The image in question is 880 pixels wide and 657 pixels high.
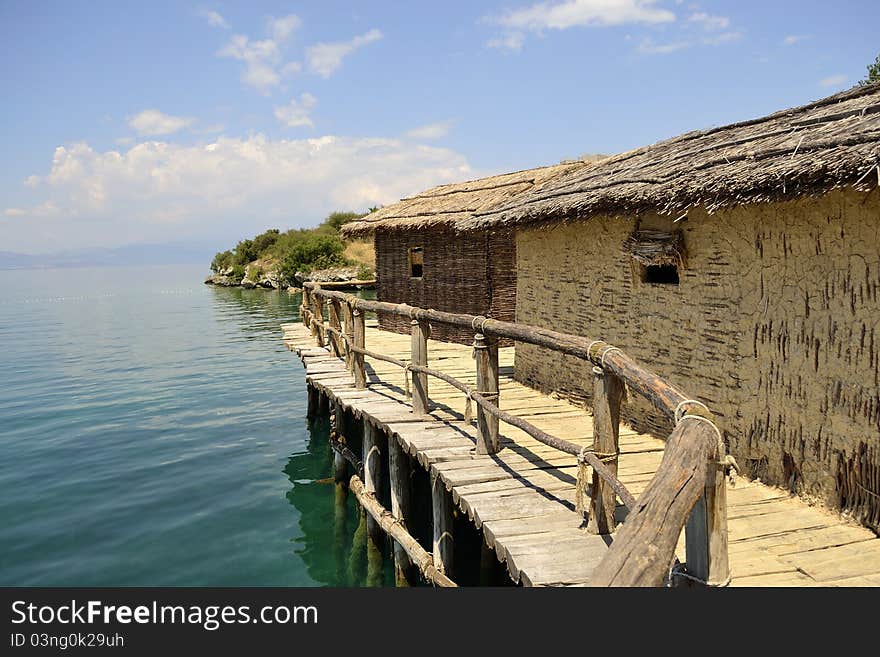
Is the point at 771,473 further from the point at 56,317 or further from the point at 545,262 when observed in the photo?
the point at 56,317

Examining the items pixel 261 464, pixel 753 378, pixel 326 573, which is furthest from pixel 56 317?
pixel 753 378

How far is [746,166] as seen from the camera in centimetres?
532

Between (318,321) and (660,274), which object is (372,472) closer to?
(660,274)

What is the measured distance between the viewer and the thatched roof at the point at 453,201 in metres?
12.8

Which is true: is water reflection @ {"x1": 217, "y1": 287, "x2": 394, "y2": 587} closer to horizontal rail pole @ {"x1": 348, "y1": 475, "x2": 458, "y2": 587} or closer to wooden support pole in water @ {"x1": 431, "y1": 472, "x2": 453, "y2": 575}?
horizontal rail pole @ {"x1": 348, "y1": 475, "x2": 458, "y2": 587}

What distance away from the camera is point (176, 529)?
366 inches

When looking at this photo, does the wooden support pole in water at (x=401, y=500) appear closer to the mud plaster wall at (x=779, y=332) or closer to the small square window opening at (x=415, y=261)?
the mud plaster wall at (x=779, y=332)

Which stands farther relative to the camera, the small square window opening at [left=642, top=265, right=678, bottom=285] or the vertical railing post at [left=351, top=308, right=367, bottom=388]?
the vertical railing post at [left=351, top=308, right=367, bottom=388]

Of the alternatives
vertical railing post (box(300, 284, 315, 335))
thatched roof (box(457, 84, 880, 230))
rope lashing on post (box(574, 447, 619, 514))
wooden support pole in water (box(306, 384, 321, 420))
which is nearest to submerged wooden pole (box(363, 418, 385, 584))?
thatched roof (box(457, 84, 880, 230))

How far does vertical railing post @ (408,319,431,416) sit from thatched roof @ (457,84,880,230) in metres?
1.92

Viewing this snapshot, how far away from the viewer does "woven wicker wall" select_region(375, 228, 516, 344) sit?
1280 cm
